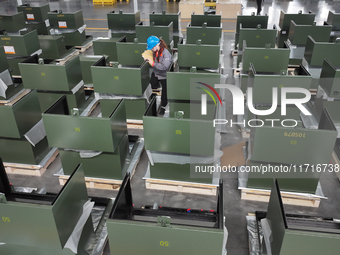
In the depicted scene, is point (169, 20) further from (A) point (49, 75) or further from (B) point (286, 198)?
(B) point (286, 198)

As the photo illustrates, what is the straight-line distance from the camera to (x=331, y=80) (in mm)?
4719

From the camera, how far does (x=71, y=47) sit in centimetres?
866

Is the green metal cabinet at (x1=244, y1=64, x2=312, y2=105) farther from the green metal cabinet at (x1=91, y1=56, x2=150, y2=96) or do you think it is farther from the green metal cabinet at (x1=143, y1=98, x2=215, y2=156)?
the green metal cabinet at (x1=91, y1=56, x2=150, y2=96)

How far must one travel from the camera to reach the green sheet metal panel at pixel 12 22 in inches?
332

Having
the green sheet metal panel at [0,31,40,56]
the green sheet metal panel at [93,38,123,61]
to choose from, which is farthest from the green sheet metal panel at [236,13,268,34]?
the green sheet metal panel at [0,31,40,56]

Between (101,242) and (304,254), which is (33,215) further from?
(304,254)

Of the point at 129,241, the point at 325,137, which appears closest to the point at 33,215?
the point at 129,241

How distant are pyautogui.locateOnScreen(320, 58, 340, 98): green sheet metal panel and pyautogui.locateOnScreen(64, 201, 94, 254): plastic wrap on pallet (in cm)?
388

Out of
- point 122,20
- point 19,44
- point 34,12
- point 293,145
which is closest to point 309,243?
point 293,145

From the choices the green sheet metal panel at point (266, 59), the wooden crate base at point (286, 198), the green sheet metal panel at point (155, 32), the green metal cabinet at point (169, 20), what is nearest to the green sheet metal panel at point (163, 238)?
the wooden crate base at point (286, 198)

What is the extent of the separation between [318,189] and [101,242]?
2593 mm

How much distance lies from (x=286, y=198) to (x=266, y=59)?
8.81ft

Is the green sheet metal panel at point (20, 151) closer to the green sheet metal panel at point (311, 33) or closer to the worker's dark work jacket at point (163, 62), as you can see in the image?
the worker's dark work jacket at point (163, 62)

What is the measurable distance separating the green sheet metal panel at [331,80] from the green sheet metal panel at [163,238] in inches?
139
